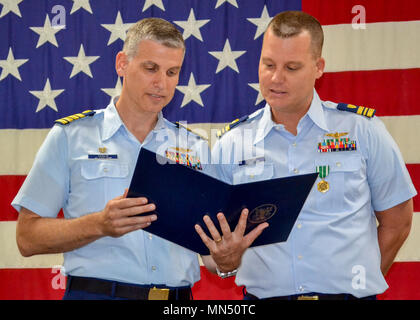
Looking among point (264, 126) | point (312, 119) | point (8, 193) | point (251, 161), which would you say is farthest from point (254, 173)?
point (8, 193)

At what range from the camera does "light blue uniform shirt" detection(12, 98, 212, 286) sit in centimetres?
180

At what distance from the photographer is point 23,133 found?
3348mm

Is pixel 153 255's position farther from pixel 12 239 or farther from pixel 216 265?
pixel 12 239

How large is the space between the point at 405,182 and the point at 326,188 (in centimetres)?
33

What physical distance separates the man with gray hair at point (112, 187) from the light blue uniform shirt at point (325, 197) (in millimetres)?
240

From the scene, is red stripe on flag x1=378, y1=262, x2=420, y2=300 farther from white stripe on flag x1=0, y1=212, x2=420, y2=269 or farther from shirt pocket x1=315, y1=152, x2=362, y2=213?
white stripe on flag x1=0, y1=212, x2=420, y2=269

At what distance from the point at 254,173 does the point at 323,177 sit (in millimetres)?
277

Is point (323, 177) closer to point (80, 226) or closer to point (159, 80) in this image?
point (159, 80)

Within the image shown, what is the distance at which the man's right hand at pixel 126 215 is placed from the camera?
4.94 ft

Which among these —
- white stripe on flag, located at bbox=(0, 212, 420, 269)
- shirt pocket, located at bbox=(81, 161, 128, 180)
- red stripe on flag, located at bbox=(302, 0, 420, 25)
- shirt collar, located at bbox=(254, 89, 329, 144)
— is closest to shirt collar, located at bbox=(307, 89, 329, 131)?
shirt collar, located at bbox=(254, 89, 329, 144)

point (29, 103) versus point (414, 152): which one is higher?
point (29, 103)

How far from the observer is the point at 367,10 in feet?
10.2

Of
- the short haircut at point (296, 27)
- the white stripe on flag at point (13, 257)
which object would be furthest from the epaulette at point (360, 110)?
the white stripe on flag at point (13, 257)

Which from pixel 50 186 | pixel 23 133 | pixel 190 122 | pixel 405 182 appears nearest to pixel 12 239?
pixel 23 133
